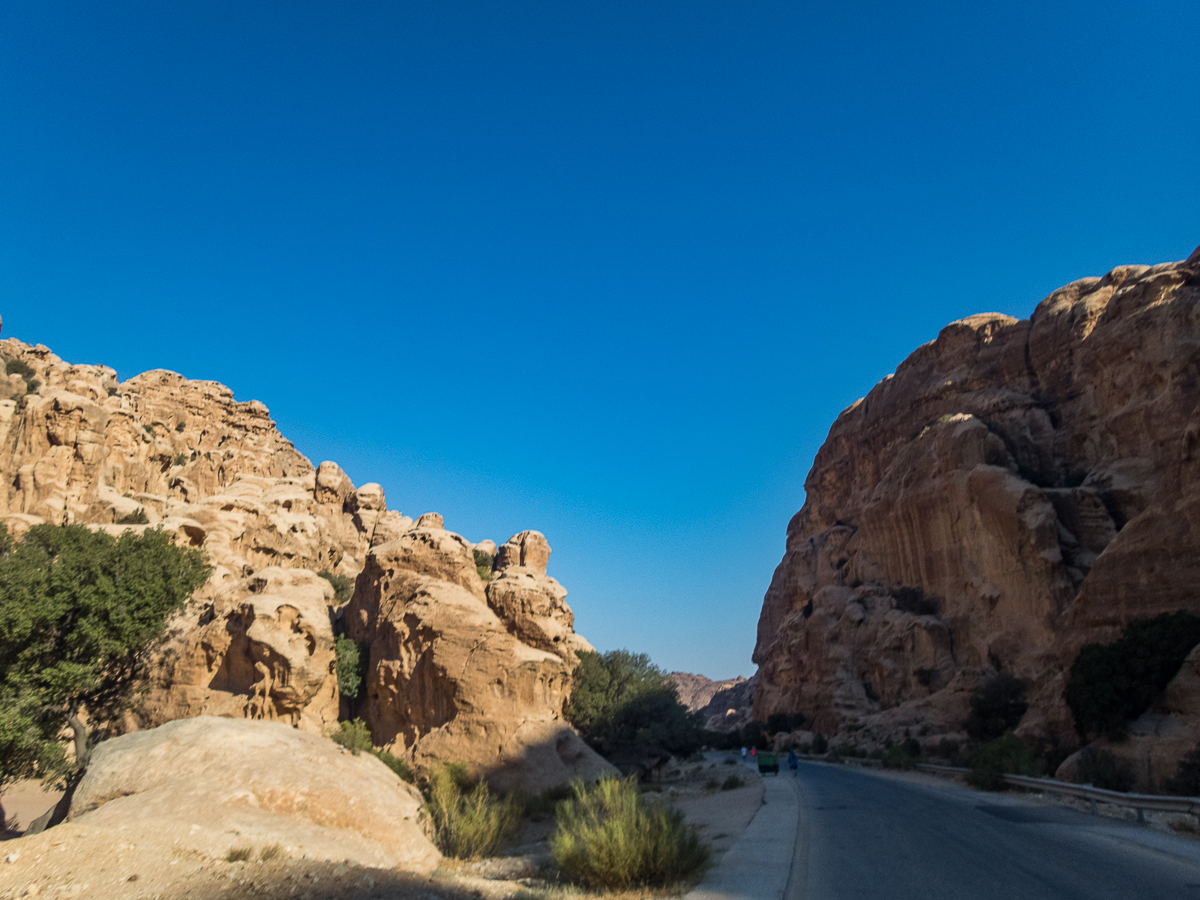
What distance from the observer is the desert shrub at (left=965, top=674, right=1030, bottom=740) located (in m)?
32.2

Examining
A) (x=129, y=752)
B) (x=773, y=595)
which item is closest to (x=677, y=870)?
(x=129, y=752)

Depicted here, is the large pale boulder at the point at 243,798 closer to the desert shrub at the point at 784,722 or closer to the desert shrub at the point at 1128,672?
the desert shrub at the point at 1128,672

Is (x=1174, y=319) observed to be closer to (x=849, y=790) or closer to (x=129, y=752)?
(x=849, y=790)

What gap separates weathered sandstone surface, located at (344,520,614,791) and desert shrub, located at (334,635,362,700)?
0.53m

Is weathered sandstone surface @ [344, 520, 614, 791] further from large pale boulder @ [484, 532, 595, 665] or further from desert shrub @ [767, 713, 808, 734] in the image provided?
desert shrub @ [767, 713, 808, 734]

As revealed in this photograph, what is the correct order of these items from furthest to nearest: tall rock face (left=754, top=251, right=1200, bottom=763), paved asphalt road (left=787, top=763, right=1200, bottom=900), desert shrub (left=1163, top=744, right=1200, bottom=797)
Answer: tall rock face (left=754, top=251, right=1200, bottom=763)
desert shrub (left=1163, top=744, right=1200, bottom=797)
paved asphalt road (left=787, top=763, right=1200, bottom=900)

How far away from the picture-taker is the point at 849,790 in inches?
819

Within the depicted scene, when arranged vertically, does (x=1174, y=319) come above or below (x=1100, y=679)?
above

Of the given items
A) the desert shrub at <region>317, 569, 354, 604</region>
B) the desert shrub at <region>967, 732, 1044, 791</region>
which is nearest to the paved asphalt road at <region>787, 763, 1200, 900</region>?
the desert shrub at <region>967, 732, 1044, 791</region>

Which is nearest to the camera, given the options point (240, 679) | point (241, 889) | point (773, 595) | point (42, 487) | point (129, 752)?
point (241, 889)

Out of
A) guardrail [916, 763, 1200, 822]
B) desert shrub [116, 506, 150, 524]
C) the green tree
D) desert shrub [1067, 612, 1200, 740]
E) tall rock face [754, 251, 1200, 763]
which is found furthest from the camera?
desert shrub [116, 506, 150, 524]

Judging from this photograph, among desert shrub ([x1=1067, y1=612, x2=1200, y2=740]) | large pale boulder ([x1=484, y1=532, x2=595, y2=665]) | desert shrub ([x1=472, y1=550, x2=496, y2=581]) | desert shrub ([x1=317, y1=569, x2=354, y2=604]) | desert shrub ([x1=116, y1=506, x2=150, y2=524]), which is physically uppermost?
desert shrub ([x1=116, y1=506, x2=150, y2=524])

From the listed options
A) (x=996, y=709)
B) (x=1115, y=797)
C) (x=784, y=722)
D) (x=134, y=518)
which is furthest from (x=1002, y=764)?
(x=134, y=518)

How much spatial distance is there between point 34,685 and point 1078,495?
4963 centimetres
